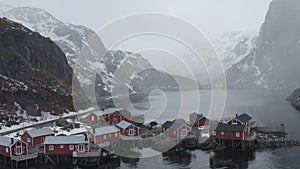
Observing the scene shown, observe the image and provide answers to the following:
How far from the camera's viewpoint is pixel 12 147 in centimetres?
5625

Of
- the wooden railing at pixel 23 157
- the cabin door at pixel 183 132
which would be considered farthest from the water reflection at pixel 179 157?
the wooden railing at pixel 23 157

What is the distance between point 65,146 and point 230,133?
2978cm

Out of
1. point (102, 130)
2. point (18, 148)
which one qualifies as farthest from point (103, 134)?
point (18, 148)

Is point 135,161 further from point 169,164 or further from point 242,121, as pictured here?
point 242,121

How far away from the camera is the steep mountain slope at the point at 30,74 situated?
311 feet

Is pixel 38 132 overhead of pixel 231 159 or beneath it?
overhead

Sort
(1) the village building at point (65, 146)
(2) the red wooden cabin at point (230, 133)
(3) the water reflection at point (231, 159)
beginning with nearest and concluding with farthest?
(3) the water reflection at point (231, 159) < (1) the village building at point (65, 146) < (2) the red wooden cabin at point (230, 133)

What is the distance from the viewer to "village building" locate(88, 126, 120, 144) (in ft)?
201

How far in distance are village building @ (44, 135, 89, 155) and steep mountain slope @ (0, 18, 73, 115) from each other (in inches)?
1361

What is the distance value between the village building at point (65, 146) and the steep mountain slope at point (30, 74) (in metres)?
34.6

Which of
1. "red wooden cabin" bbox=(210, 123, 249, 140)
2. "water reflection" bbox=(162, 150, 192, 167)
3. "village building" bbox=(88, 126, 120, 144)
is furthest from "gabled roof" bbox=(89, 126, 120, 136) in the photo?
"red wooden cabin" bbox=(210, 123, 249, 140)

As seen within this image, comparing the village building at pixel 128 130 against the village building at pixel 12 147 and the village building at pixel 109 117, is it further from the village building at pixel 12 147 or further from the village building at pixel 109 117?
the village building at pixel 12 147

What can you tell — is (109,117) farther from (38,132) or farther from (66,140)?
(66,140)

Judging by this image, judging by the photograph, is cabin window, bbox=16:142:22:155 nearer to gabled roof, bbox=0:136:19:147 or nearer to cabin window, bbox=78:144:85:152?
gabled roof, bbox=0:136:19:147
